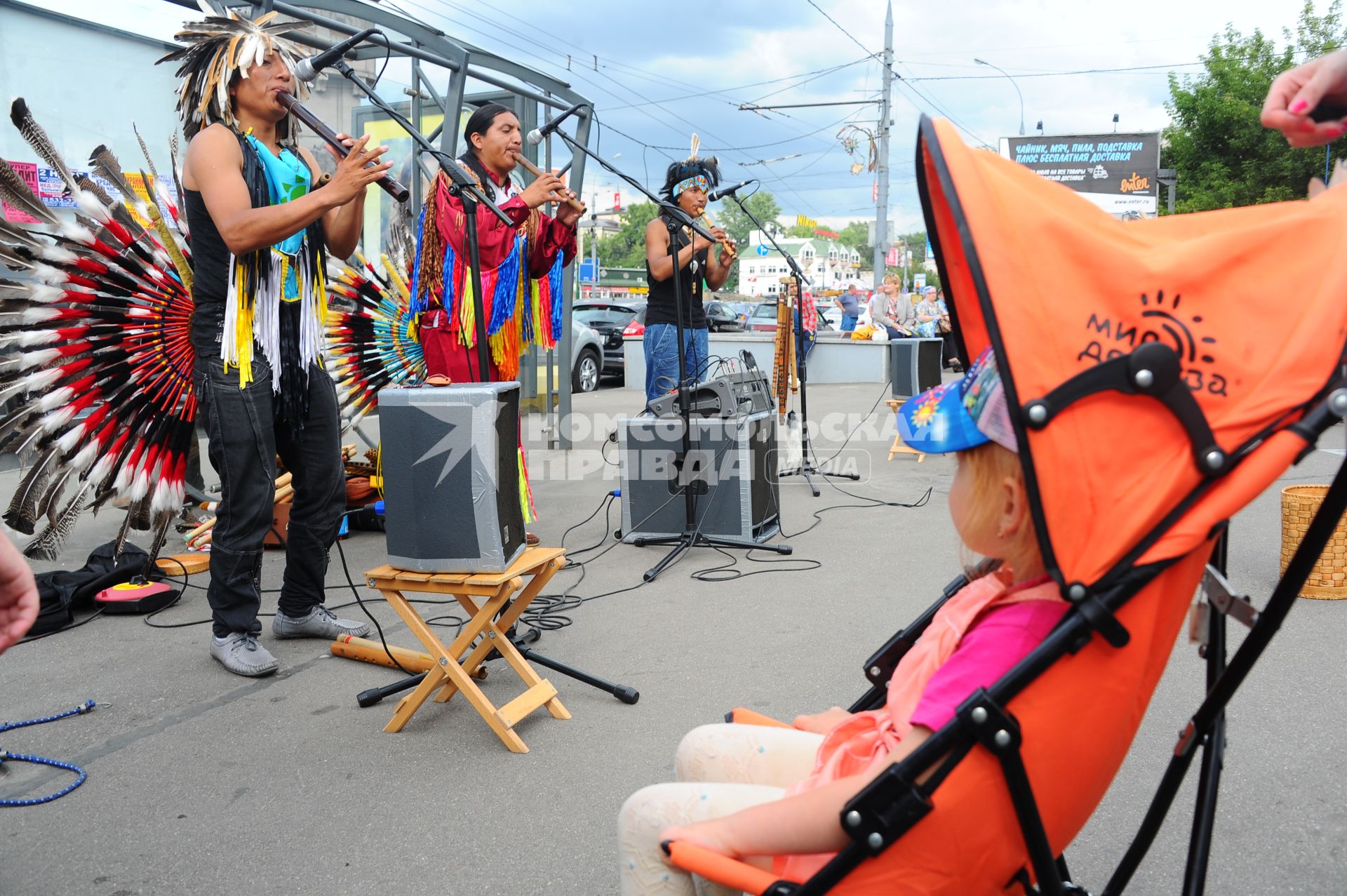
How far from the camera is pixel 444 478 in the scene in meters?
2.96

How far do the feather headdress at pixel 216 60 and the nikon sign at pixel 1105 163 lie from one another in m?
29.1

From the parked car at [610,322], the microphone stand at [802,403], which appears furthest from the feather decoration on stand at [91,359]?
the parked car at [610,322]

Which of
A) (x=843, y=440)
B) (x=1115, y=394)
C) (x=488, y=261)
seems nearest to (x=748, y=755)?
(x=1115, y=394)

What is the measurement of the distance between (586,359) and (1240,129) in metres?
19.2

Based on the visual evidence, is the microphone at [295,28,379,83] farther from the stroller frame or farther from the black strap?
the stroller frame

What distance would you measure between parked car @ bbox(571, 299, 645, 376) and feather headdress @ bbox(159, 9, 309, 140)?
1327 centimetres

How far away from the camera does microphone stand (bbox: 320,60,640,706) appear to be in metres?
3.04

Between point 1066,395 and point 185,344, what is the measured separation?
148 inches

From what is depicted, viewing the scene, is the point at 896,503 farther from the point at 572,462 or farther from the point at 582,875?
the point at 582,875

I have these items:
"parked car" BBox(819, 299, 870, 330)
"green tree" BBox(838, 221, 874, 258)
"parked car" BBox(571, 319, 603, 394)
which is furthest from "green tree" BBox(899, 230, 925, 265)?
"parked car" BBox(571, 319, 603, 394)

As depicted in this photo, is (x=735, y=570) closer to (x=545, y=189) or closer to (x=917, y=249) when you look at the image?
(x=545, y=189)

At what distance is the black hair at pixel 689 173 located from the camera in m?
5.41

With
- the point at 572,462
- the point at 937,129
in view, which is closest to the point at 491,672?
the point at 937,129

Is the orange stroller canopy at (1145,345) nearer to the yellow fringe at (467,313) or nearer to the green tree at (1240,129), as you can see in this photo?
the yellow fringe at (467,313)
